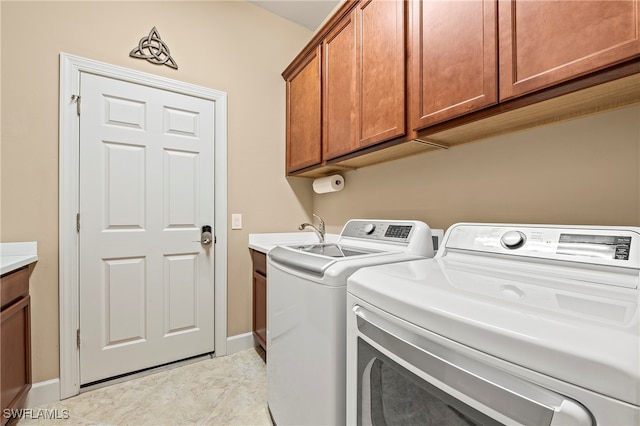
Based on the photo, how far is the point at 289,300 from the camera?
1.18 meters

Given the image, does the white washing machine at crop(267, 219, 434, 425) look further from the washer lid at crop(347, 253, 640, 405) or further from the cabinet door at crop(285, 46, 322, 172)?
the cabinet door at crop(285, 46, 322, 172)

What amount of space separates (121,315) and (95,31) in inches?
73.1

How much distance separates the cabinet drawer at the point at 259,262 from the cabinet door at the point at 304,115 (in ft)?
2.46

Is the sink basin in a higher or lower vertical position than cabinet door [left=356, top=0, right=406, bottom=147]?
lower

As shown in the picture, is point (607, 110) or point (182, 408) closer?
point (607, 110)

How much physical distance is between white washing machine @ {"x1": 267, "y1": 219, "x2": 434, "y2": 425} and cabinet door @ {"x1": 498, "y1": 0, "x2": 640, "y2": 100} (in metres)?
0.75

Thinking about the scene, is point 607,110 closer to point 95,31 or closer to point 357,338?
point 357,338

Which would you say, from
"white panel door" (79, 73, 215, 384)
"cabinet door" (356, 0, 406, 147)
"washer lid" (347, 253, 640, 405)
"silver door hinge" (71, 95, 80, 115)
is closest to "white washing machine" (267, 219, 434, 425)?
"washer lid" (347, 253, 640, 405)

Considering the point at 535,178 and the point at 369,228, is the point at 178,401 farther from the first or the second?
the point at 535,178

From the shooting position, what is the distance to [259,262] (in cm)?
209

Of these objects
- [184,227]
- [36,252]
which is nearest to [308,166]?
[184,227]

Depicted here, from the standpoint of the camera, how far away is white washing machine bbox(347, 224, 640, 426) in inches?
15.7

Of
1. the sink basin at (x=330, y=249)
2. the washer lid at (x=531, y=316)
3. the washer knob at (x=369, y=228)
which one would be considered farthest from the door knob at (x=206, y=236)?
the washer lid at (x=531, y=316)

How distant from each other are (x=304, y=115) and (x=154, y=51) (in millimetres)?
1140
